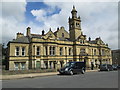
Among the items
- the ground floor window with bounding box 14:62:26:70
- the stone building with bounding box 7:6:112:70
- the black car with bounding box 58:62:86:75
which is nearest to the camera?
the black car with bounding box 58:62:86:75

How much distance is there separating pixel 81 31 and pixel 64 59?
1321 centimetres

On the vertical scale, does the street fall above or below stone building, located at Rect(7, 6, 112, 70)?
below

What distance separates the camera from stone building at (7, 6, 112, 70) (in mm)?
34562

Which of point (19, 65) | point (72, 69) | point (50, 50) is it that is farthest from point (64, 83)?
point (50, 50)

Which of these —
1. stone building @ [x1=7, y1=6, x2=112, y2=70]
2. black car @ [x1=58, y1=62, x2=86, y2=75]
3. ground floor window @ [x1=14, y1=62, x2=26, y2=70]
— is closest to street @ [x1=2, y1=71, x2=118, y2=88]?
black car @ [x1=58, y1=62, x2=86, y2=75]

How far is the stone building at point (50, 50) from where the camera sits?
34562 millimetres

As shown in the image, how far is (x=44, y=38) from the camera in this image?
124 ft

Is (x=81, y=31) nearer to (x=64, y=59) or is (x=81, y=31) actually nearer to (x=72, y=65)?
(x=64, y=59)

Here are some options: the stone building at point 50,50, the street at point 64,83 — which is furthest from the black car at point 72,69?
the stone building at point 50,50

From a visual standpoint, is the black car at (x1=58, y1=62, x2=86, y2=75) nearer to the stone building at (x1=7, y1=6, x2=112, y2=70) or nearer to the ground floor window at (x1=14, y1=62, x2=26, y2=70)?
the stone building at (x1=7, y1=6, x2=112, y2=70)

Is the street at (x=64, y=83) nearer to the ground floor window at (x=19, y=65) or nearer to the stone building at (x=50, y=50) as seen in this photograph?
the ground floor window at (x=19, y=65)

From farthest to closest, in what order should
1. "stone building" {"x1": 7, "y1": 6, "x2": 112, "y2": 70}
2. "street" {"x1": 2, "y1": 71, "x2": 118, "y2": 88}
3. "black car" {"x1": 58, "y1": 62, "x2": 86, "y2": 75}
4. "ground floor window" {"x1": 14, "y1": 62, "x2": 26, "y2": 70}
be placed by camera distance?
1. "stone building" {"x1": 7, "y1": 6, "x2": 112, "y2": 70}
2. "ground floor window" {"x1": 14, "y1": 62, "x2": 26, "y2": 70}
3. "black car" {"x1": 58, "y1": 62, "x2": 86, "y2": 75}
4. "street" {"x1": 2, "y1": 71, "x2": 118, "y2": 88}

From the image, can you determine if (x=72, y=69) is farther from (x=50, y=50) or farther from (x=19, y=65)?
(x=19, y=65)

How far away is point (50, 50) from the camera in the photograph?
1479 inches
